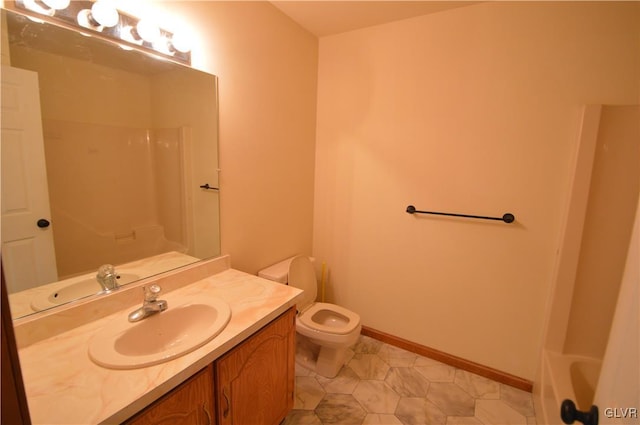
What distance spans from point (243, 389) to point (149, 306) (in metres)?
0.50

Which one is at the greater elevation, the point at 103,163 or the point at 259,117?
the point at 259,117

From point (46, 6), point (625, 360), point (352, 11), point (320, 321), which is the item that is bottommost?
point (320, 321)

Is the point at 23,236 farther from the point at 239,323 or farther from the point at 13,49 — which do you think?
the point at 239,323

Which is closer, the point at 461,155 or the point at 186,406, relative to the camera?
the point at 186,406

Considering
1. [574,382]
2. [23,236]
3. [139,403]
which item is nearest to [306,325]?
[139,403]

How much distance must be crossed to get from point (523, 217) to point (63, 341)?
229cm

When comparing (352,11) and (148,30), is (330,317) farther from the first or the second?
(352,11)

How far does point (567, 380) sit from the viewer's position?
5.05 ft

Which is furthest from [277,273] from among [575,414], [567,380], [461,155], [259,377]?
[567,380]

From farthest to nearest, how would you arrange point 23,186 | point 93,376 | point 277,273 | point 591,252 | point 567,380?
point 277,273 → point 591,252 → point 567,380 → point 23,186 → point 93,376

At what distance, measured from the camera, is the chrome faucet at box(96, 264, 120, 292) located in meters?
1.18

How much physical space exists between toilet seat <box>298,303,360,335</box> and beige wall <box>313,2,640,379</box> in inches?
14.2

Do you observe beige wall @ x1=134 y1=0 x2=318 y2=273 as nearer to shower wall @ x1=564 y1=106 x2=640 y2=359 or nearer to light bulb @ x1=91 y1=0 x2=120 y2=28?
light bulb @ x1=91 y1=0 x2=120 y2=28

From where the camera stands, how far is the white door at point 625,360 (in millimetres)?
512
